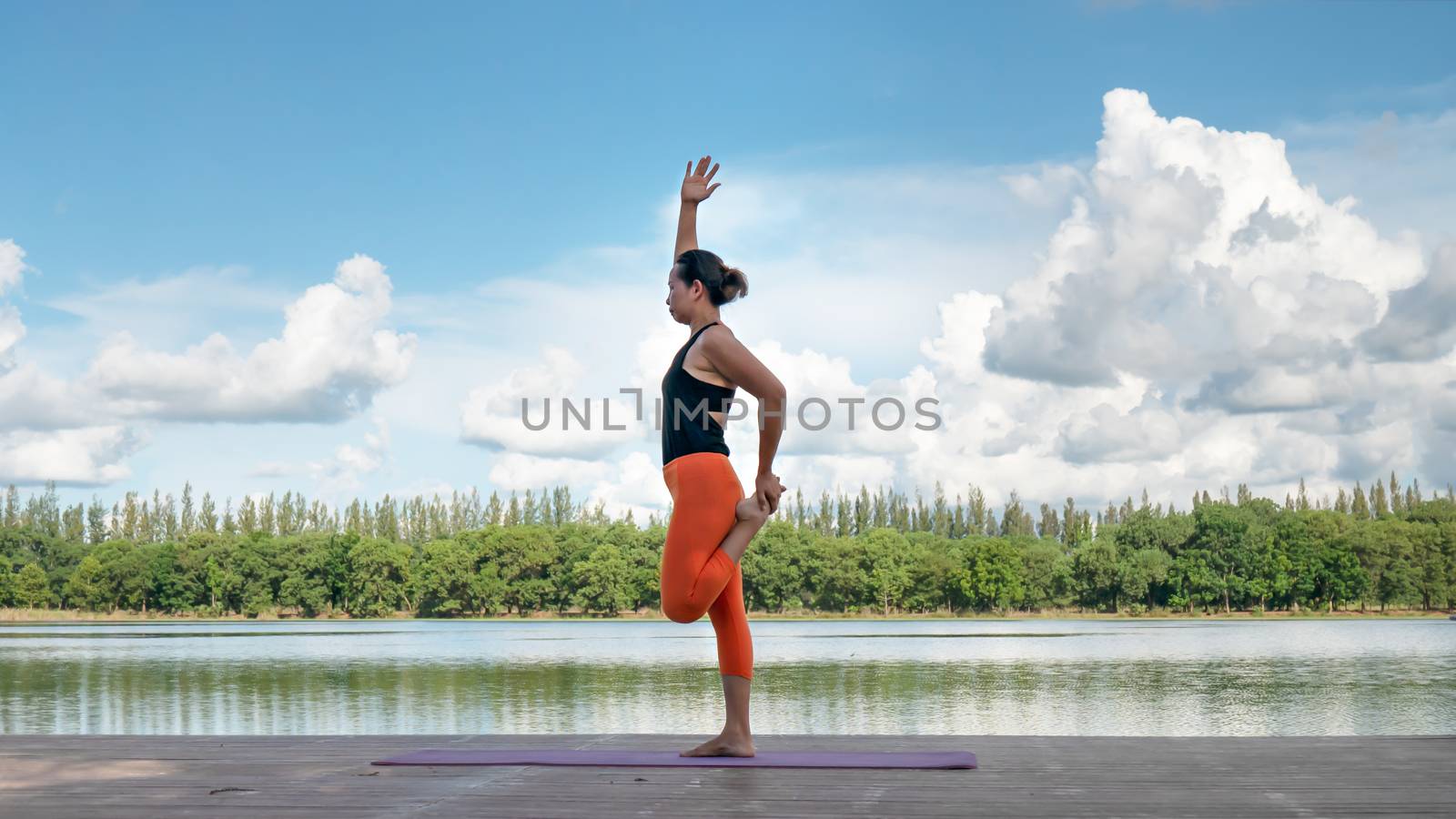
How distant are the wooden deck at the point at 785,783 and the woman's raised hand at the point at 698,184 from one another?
9.70 ft

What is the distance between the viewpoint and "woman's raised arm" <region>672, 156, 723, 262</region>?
22.5 ft

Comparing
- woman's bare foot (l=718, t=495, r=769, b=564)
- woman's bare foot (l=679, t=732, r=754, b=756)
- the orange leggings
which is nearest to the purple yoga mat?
woman's bare foot (l=679, t=732, r=754, b=756)

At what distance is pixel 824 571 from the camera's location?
93.7 meters

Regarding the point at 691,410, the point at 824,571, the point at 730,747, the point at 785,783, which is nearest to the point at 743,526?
the point at 691,410

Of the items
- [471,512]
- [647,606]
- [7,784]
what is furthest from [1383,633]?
[471,512]

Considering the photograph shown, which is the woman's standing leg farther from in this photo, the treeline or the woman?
the treeline

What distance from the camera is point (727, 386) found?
6.06 meters

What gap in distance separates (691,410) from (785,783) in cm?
181

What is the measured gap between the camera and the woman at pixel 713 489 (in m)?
5.87

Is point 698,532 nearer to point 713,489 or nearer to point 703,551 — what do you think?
point 703,551

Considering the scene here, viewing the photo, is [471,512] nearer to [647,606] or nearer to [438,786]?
[647,606]

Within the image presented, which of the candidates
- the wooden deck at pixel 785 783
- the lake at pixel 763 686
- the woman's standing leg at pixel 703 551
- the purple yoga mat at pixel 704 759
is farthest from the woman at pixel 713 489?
the lake at pixel 763 686

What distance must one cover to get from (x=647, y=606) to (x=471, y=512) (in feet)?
224

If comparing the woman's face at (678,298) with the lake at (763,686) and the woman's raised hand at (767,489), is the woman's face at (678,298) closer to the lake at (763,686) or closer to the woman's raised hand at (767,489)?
the woman's raised hand at (767,489)
